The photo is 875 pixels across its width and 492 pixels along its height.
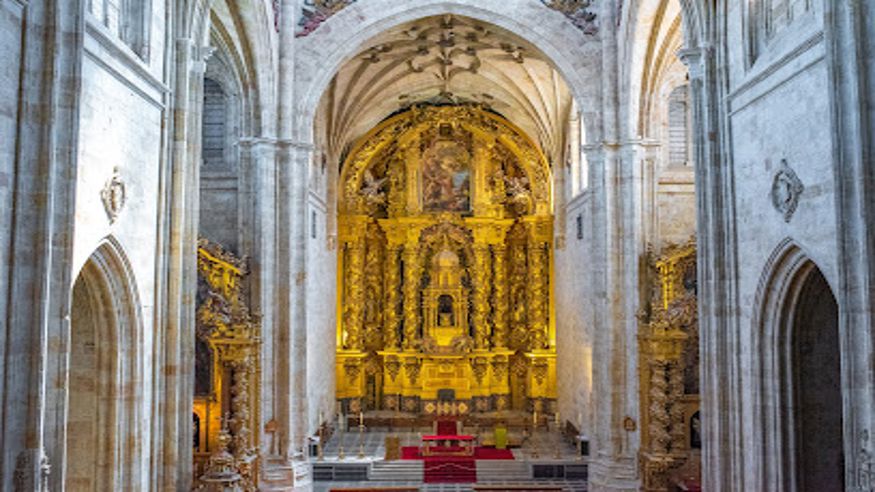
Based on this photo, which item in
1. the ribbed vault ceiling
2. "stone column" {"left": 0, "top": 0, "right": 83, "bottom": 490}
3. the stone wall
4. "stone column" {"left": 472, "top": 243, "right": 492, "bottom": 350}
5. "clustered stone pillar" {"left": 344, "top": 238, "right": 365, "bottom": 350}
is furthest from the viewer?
"stone column" {"left": 472, "top": 243, "right": 492, "bottom": 350}

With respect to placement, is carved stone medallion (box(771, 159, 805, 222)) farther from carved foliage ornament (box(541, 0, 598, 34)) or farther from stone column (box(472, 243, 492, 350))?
stone column (box(472, 243, 492, 350))

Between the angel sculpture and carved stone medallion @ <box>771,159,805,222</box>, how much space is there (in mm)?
21418

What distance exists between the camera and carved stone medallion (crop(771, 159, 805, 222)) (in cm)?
986

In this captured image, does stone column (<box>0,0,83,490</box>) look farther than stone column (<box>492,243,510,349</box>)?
No

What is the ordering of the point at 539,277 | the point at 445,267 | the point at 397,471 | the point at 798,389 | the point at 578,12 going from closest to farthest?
the point at 798,389
the point at 578,12
the point at 397,471
the point at 539,277
the point at 445,267

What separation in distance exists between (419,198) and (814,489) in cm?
2212

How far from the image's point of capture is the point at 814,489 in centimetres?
1064

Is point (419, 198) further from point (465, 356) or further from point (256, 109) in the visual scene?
point (256, 109)

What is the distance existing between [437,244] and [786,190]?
21937 mm

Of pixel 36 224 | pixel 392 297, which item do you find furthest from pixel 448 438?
pixel 36 224

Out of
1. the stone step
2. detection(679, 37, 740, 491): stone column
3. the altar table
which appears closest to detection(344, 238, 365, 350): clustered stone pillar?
the altar table

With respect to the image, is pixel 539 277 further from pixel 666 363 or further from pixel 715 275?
pixel 715 275

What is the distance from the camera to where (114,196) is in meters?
9.63

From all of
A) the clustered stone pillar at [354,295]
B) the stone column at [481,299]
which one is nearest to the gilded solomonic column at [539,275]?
the stone column at [481,299]
